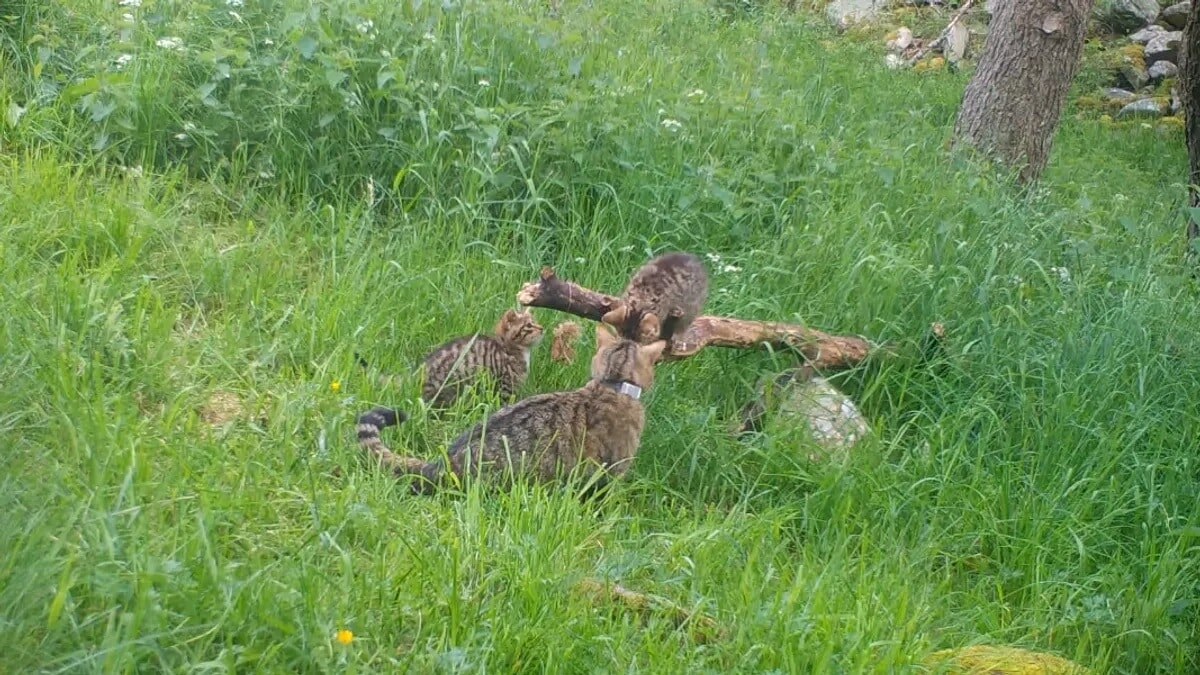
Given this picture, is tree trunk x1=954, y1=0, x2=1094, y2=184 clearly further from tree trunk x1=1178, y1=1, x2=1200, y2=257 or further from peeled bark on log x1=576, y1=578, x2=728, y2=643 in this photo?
peeled bark on log x1=576, y1=578, x2=728, y2=643

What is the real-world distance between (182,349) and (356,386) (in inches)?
27.1

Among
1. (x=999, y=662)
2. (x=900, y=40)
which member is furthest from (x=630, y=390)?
(x=900, y=40)

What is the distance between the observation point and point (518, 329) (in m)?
5.74

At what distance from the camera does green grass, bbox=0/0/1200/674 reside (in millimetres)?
3672

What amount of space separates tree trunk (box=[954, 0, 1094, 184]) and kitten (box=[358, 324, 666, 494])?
495 centimetres

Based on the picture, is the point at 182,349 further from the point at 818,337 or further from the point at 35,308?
the point at 818,337

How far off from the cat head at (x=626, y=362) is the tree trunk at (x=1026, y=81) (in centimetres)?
474

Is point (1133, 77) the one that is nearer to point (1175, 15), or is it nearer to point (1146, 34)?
point (1146, 34)

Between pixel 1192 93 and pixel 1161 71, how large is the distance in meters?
6.67

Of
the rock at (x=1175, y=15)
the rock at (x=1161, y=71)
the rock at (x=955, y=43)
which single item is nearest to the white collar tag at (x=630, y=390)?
the rock at (x=955, y=43)

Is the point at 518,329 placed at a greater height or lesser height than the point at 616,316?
lesser

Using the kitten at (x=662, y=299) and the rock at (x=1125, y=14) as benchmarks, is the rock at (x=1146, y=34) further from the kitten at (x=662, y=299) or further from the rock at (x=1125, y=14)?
the kitten at (x=662, y=299)

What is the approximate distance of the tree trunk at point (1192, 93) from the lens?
27.6 ft

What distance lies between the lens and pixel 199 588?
339cm
